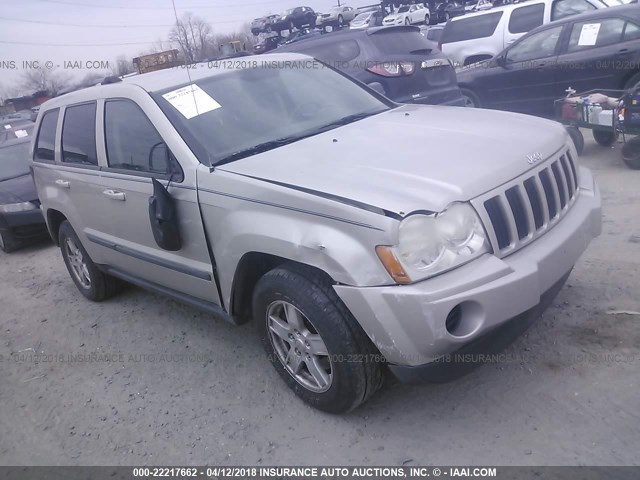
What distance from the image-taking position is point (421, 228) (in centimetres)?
250

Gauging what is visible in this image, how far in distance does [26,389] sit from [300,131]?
8.32ft

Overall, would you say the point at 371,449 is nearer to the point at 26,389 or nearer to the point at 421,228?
the point at 421,228

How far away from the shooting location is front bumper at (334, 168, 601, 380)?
2.41 metres

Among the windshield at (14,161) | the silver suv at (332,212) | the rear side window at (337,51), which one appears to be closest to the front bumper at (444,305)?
the silver suv at (332,212)

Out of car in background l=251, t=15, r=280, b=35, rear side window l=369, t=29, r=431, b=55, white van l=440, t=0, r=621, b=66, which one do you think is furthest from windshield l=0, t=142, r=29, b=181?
car in background l=251, t=15, r=280, b=35

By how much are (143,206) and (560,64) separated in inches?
263

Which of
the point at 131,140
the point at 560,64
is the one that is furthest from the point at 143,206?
the point at 560,64

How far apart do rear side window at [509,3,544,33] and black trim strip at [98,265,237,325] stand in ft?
32.2

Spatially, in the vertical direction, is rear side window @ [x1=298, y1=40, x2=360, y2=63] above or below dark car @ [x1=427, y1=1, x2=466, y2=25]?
above

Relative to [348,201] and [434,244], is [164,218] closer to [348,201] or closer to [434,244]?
[348,201]

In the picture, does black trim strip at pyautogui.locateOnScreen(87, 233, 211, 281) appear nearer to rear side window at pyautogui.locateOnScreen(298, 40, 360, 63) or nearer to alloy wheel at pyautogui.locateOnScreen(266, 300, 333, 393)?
alloy wheel at pyautogui.locateOnScreen(266, 300, 333, 393)

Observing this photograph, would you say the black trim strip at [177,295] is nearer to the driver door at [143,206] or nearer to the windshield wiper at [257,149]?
the driver door at [143,206]

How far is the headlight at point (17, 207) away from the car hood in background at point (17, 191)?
0.08m

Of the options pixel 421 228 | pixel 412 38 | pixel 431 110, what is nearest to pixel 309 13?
pixel 412 38
